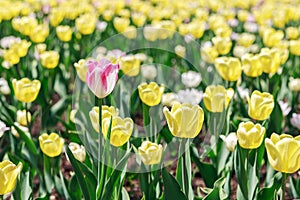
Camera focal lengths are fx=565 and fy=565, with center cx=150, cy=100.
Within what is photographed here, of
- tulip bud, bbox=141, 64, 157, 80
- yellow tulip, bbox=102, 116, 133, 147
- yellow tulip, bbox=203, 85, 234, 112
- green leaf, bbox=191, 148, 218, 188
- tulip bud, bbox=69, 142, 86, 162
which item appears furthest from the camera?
tulip bud, bbox=141, 64, 157, 80

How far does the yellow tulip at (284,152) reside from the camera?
1.74m

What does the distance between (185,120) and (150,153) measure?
0.21m

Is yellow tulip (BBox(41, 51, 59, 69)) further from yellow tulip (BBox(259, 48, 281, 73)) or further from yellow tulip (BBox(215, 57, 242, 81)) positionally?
yellow tulip (BBox(259, 48, 281, 73))

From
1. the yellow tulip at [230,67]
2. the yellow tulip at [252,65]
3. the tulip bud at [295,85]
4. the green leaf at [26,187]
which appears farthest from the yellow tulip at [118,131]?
the tulip bud at [295,85]

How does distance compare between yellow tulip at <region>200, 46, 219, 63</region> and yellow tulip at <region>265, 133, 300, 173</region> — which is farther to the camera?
yellow tulip at <region>200, 46, 219, 63</region>

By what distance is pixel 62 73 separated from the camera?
12.9ft

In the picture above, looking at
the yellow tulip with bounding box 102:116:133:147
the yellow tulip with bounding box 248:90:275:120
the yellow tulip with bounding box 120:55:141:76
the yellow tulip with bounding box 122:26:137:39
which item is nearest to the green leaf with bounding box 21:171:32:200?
the yellow tulip with bounding box 102:116:133:147

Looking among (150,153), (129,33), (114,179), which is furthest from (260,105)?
(129,33)

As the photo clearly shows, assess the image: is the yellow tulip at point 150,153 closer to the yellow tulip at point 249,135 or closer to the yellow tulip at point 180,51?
the yellow tulip at point 249,135

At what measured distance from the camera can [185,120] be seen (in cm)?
185

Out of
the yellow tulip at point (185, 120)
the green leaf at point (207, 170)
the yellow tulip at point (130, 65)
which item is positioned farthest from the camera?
the yellow tulip at point (130, 65)

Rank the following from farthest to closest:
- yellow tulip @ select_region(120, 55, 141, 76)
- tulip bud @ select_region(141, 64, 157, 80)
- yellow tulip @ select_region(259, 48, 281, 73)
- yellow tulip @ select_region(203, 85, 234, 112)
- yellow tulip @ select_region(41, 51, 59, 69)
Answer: tulip bud @ select_region(141, 64, 157, 80)
yellow tulip @ select_region(41, 51, 59, 69)
yellow tulip @ select_region(120, 55, 141, 76)
yellow tulip @ select_region(259, 48, 281, 73)
yellow tulip @ select_region(203, 85, 234, 112)

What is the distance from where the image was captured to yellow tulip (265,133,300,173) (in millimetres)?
1737

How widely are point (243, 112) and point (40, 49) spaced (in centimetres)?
139
